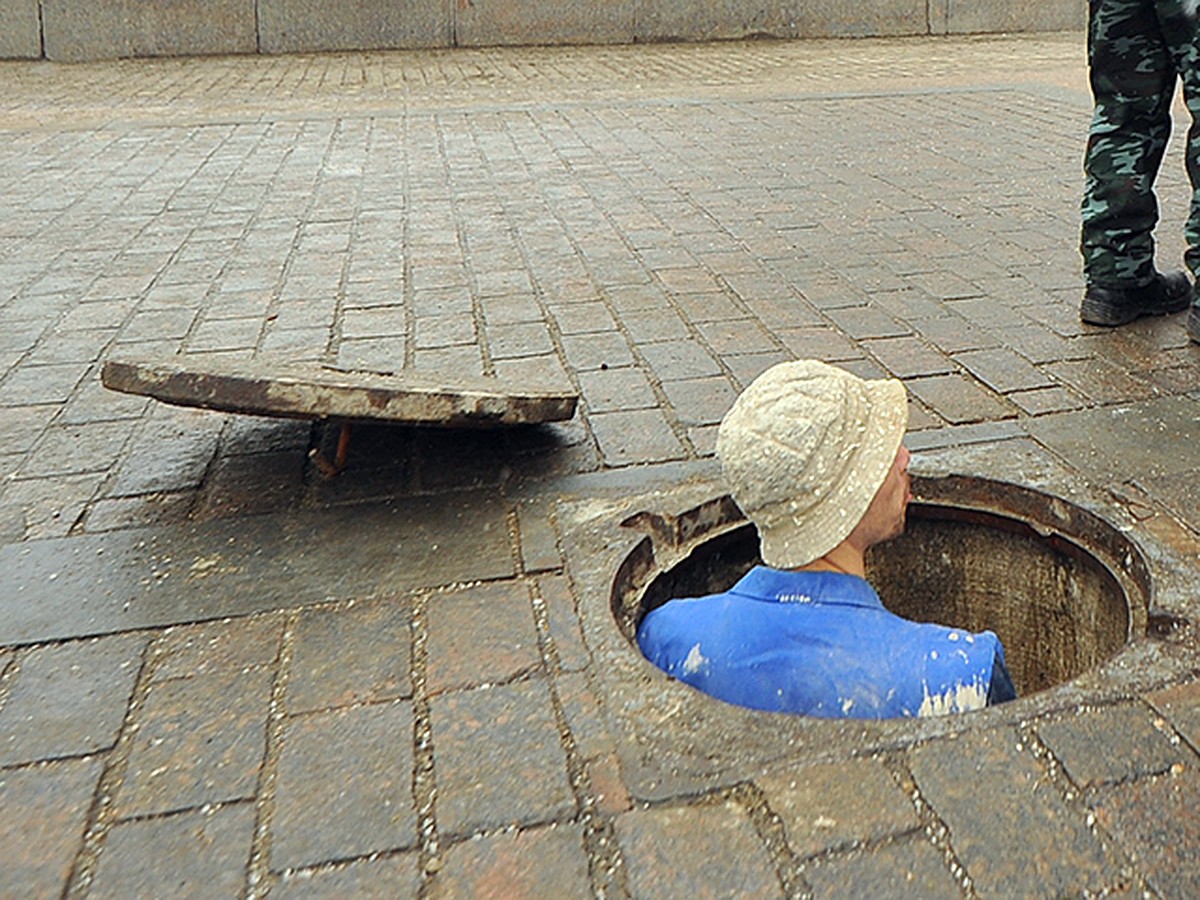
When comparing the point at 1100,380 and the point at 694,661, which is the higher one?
the point at 1100,380

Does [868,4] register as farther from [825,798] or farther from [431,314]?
[825,798]

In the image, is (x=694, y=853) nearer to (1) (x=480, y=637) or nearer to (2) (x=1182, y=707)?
(1) (x=480, y=637)

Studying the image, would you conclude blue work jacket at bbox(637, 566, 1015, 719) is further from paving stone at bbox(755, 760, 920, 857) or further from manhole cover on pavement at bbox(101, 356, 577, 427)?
manhole cover on pavement at bbox(101, 356, 577, 427)

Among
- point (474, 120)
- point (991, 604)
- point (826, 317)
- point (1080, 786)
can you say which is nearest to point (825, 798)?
point (1080, 786)

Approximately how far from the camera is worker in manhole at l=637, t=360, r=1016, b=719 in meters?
2.22

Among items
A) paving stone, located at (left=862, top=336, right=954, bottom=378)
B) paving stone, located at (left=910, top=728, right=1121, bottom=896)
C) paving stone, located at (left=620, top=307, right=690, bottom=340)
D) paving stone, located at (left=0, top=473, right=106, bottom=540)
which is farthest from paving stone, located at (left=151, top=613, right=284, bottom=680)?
paving stone, located at (left=862, top=336, right=954, bottom=378)

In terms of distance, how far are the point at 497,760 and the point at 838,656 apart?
700 millimetres

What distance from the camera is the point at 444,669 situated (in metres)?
2.48

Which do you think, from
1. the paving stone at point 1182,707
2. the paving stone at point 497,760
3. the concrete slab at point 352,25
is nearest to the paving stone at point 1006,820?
the paving stone at point 1182,707

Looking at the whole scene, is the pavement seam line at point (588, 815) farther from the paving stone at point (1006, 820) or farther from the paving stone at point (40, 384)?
the paving stone at point (40, 384)

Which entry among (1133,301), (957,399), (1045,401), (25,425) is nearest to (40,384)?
(25,425)

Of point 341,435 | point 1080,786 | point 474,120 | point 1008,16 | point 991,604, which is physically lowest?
point 991,604

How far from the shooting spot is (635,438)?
145 inches

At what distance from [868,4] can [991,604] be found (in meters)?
16.5
